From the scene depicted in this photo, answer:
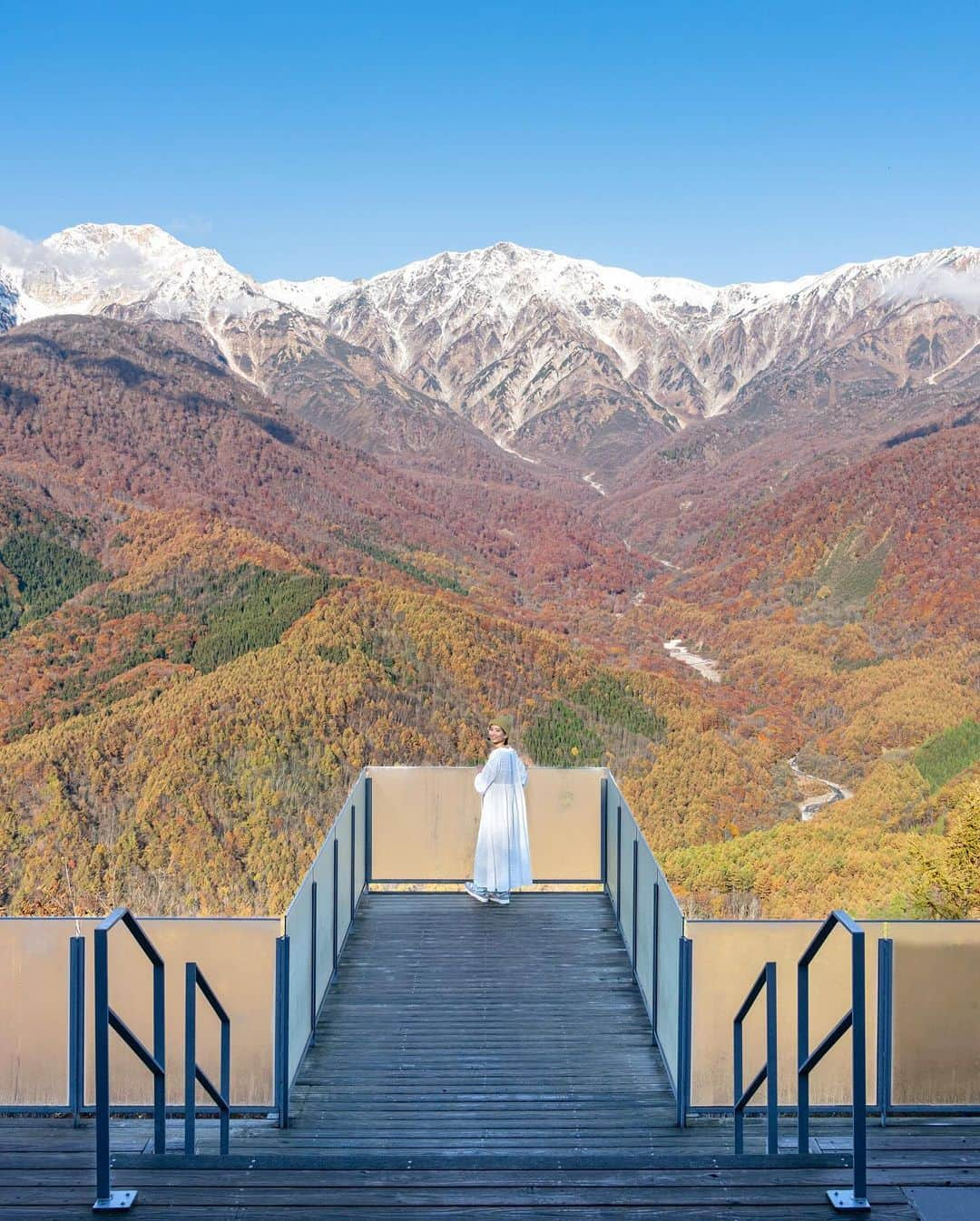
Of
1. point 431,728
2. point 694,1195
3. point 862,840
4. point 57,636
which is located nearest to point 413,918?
point 694,1195

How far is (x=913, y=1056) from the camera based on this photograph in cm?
586

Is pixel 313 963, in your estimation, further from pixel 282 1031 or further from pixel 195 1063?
pixel 195 1063

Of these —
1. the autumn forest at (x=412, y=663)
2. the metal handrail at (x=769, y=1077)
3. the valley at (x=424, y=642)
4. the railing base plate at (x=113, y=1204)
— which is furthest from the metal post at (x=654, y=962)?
the valley at (x=424, y=642)

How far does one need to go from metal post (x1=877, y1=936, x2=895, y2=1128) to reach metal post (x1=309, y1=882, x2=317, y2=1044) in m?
2.98

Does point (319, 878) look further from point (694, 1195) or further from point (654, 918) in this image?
point (694, 1195)

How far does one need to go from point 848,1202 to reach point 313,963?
3595 millimetres

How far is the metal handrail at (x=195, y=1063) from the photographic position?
4918 millimetres

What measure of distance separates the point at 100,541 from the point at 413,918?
164ft

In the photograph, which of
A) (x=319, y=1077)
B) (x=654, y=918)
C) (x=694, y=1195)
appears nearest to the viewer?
(x=694, y=1195)

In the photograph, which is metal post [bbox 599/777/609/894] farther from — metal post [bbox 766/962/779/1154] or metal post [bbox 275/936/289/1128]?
metal post [bbox 766/962/779/1154]

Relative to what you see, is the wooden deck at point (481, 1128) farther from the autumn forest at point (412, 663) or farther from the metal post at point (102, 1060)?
the autumn forest at point (412, 663)

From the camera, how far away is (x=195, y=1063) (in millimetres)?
5035

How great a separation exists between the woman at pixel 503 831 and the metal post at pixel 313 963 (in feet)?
7.58

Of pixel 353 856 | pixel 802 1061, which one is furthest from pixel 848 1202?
pixel 353 856
